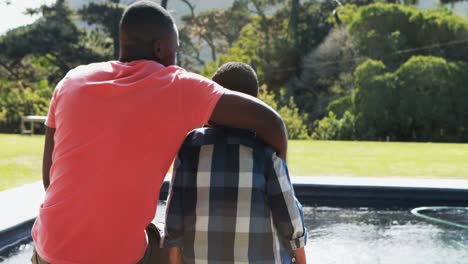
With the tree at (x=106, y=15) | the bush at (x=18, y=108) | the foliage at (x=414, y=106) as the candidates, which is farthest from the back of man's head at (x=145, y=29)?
the tree at (x=106, y=15)

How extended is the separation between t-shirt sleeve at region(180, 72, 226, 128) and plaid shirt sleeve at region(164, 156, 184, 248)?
285mm

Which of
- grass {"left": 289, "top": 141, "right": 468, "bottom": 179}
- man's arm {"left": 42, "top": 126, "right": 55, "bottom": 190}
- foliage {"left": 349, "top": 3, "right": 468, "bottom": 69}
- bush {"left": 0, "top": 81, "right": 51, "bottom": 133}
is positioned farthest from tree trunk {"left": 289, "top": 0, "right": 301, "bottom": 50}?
man's arm {"left": 42, "top": 126, "right": 55, "bottom": 190}

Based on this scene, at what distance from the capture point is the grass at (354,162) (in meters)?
6.79

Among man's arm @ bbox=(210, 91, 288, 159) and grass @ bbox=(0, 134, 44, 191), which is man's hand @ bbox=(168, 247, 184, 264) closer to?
man's arm @ bbox=(210, 91, 288, 159)

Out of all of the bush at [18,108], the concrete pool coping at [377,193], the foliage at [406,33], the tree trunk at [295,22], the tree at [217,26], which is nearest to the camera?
the concrete pool coping at [377,193]

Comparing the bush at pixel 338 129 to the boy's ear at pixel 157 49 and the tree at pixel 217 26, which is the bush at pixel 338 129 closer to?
the tree at pixel 217 26

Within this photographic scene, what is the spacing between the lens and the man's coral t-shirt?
129 cm

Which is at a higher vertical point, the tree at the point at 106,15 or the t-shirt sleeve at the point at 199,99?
Result: the t-shirt sleeve at the point at 199,99

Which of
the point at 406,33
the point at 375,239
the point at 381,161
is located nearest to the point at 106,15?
the point at 406,33

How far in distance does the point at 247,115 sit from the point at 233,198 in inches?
10.0

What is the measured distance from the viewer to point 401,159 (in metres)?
8.55

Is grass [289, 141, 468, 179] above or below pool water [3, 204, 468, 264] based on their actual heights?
below

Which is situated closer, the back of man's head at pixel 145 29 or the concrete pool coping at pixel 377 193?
the back of man's head at pixel 145 29

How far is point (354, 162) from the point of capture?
26.6ft
